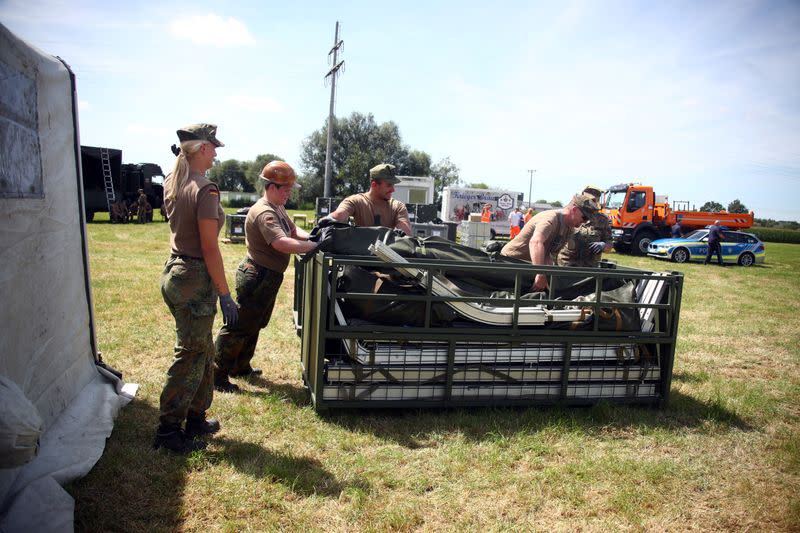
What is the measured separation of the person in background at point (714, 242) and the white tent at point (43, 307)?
20174 mm

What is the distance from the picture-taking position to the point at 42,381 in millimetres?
2977

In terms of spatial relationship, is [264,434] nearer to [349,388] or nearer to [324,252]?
[349,388]

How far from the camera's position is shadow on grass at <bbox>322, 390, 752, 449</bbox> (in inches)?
147

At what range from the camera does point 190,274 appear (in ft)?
10.2

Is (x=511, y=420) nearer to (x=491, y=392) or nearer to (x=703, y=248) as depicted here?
(x=491, y=392)

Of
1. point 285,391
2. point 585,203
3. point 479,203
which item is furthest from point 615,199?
point 285,391

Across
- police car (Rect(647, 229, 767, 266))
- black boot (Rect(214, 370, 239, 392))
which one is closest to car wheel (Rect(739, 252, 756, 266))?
police car (Rect(647, 229, 767, 266))

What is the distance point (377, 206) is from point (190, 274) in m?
2.41

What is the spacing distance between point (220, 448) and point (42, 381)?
106 centimetres

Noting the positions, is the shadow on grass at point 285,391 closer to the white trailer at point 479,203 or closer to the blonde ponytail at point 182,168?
the blonde ponytail at point 182,168

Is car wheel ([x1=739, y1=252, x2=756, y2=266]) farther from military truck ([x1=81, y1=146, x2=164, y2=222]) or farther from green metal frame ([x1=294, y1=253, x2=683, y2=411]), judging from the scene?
military truck ([x1=81, y1=146, x2=164, y2=222])

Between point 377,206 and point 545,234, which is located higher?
point 377,206

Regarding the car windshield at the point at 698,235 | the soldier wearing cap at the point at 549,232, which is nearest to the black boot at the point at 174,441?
the soldier wearing cap at the point at 549,232

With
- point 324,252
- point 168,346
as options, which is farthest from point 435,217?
point 324,252
